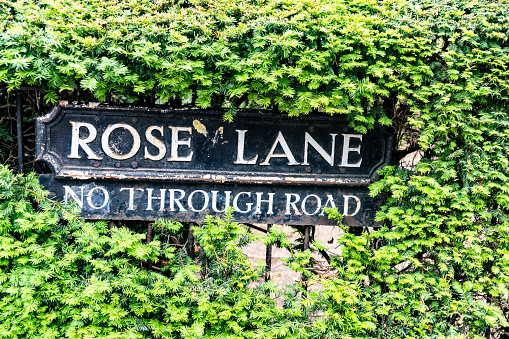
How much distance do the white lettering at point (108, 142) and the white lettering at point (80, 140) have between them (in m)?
0.09

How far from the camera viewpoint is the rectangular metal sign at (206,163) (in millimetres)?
2598

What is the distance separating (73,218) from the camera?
2.48m

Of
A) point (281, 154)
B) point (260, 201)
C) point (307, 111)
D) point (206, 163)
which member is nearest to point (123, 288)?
point (206, 163)

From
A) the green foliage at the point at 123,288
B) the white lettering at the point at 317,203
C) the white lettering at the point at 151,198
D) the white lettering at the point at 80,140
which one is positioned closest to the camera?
the green foliage at the point at 123,288

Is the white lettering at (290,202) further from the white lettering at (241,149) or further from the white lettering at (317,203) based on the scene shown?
the white lettering at (241,149)

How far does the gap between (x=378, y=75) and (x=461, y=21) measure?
2.61 ft

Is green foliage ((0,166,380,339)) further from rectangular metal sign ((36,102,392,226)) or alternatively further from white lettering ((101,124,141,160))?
white lettering ((101,124,141,160))

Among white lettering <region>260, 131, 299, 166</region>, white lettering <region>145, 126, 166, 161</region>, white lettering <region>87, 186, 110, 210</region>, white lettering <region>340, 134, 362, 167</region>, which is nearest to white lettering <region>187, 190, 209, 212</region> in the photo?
white lettering <region>145, 126, 166, 161</region>

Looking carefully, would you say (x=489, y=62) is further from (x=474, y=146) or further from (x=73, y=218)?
(x=73, y=218)

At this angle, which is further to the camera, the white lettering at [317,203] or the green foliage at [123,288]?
the white lettering at [317,203]

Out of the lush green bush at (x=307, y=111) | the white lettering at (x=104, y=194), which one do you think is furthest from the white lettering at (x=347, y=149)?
the white lettering at (x=104, y=194)

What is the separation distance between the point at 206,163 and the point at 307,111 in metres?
0.91

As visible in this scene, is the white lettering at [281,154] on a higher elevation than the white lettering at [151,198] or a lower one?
higher

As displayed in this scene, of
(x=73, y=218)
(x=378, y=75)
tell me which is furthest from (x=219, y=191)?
(x=378, y=75)
